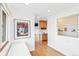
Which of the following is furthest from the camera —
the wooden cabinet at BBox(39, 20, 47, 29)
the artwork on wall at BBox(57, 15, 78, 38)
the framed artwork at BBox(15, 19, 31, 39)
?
the wooden cabinet at BBox(39, 20, 47, 29)

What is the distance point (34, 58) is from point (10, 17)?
13.0ft

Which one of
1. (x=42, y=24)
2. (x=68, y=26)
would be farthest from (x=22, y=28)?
(x=42, y=24)

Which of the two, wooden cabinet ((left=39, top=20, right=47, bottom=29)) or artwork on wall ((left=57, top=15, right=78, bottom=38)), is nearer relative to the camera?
artwork on wall ((left=57, top=15, right=78, bottom=38))

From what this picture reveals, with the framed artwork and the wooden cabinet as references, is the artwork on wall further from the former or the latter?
the wooden cabinet

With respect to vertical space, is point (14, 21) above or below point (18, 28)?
above

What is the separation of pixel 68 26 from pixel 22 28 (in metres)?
2.21

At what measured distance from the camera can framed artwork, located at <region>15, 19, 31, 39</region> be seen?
4.92 metres

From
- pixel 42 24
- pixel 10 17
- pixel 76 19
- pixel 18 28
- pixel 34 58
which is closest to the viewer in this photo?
pixel 34 58

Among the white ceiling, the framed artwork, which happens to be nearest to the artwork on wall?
the white ceiling

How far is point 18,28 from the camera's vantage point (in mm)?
4973

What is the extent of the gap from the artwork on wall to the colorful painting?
1.57 m

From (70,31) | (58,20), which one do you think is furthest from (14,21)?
(70,31)

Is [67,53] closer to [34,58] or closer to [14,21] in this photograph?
[14,21]

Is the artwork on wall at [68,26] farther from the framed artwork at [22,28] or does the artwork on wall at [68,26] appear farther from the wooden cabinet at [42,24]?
the wooden cabinet at [42,24]
